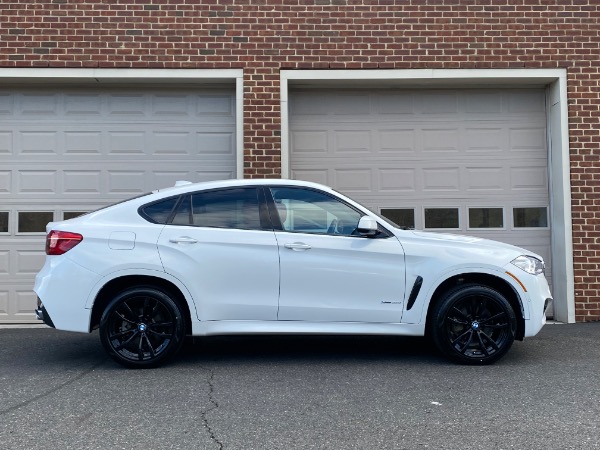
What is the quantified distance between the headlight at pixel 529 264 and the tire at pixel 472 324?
0.34 m

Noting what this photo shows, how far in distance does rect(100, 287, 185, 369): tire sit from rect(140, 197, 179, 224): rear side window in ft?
2.12

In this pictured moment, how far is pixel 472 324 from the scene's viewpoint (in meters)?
5.67

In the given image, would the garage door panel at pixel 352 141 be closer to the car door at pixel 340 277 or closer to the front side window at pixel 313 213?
the front side window at pixel 313 213

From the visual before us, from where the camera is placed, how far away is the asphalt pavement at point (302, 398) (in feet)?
12.5

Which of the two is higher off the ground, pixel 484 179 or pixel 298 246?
pixel 484 179

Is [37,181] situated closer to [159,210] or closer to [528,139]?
[159,210]

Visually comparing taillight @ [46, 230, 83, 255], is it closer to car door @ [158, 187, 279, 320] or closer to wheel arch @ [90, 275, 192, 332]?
wheel arch @ [90, 275, 192, 332]

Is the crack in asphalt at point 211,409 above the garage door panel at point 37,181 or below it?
below

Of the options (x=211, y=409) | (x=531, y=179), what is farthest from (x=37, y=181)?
(x=531, y=179)

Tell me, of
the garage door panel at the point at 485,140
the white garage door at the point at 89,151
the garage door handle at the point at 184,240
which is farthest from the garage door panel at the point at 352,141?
the garage door handle at the point at 184,240

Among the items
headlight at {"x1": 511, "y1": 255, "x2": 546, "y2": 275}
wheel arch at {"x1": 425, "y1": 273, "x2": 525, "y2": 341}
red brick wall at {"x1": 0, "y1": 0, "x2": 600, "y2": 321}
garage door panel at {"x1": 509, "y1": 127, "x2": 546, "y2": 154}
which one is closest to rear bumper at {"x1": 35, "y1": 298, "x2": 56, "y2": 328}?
wheel arch at {"x1": 425, "y1": 273, "x2": 525, "y2": 341}

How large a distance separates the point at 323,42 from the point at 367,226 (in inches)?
158

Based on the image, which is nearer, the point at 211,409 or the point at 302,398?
the point at 211,409

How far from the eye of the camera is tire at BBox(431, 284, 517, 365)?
563 cm
